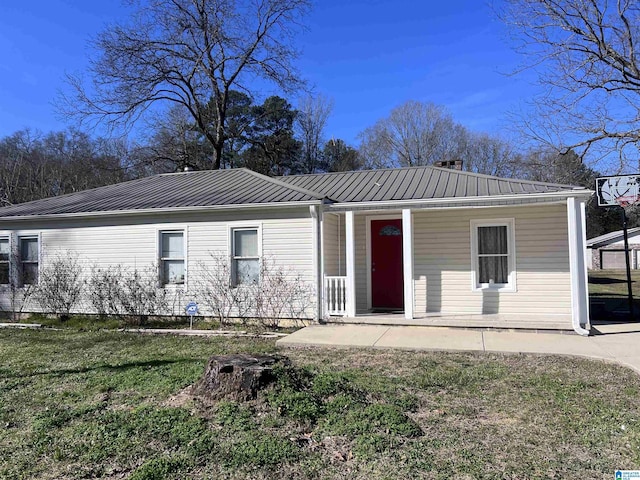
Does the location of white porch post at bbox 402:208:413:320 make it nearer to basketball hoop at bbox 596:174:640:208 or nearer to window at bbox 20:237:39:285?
basketball hoop at bbox 596:174:640:208

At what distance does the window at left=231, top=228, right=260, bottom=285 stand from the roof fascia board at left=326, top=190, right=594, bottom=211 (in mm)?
1990

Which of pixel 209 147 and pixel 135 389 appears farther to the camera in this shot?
pixel 209 147

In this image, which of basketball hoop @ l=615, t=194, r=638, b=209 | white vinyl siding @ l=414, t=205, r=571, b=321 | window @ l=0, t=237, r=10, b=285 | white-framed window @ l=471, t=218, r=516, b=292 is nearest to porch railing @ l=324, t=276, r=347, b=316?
white vinyl siding @ l=414, t=205, r=571, b=321

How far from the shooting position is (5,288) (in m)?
11.7

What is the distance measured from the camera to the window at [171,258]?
10.5m

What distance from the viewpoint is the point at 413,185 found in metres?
10.3

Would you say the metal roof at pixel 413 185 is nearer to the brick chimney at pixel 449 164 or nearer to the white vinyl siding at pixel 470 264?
the white vinyl siding at pixel 470 264

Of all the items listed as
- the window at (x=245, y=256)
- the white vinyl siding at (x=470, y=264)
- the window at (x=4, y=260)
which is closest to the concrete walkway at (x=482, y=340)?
the white vinyl siding at (x=470, y=264)

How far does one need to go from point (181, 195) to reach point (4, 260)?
5.31 meters

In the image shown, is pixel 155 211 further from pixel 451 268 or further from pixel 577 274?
pixel 577 274

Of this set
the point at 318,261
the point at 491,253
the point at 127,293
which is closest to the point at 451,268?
the point at 491,253

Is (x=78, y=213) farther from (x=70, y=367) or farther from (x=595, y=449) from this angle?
(x=595, y=449)

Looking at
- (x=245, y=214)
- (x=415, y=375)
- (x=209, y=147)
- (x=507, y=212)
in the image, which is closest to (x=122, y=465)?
(x=415, y=375)

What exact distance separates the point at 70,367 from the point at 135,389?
5.97ft
